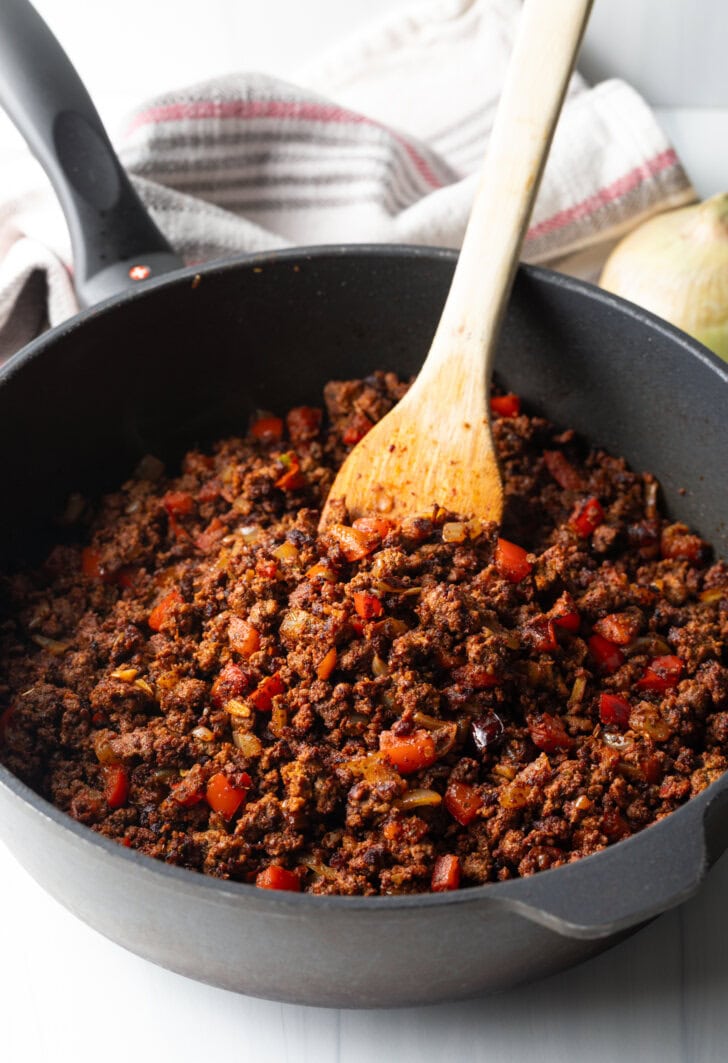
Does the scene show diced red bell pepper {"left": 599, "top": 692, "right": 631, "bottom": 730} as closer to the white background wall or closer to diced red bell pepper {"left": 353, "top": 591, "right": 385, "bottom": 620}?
diced red bell pepper {"left": 353, "top": 591, "right": 385, "bottom": 620}

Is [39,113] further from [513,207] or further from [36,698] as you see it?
[36,698]

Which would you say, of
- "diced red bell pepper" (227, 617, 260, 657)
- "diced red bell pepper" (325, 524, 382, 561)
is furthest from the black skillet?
"diced red bell pepper" (325, 524, 382, 561)

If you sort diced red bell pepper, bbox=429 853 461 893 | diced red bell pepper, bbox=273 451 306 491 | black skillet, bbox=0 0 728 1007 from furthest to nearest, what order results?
diced red bell pepper, bbox=273 451 306 491, black skillet, bbox=0 0 728 1007, diced red bell pepper, bbox=429 853 461 893

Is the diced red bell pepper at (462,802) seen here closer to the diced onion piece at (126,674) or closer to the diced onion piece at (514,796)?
the diced onion piece at (514,796)

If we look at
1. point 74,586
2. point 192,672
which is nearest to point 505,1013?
point 192,672

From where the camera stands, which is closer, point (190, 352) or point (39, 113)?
point (39, 113)

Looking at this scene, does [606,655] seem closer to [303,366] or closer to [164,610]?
[164,610]
